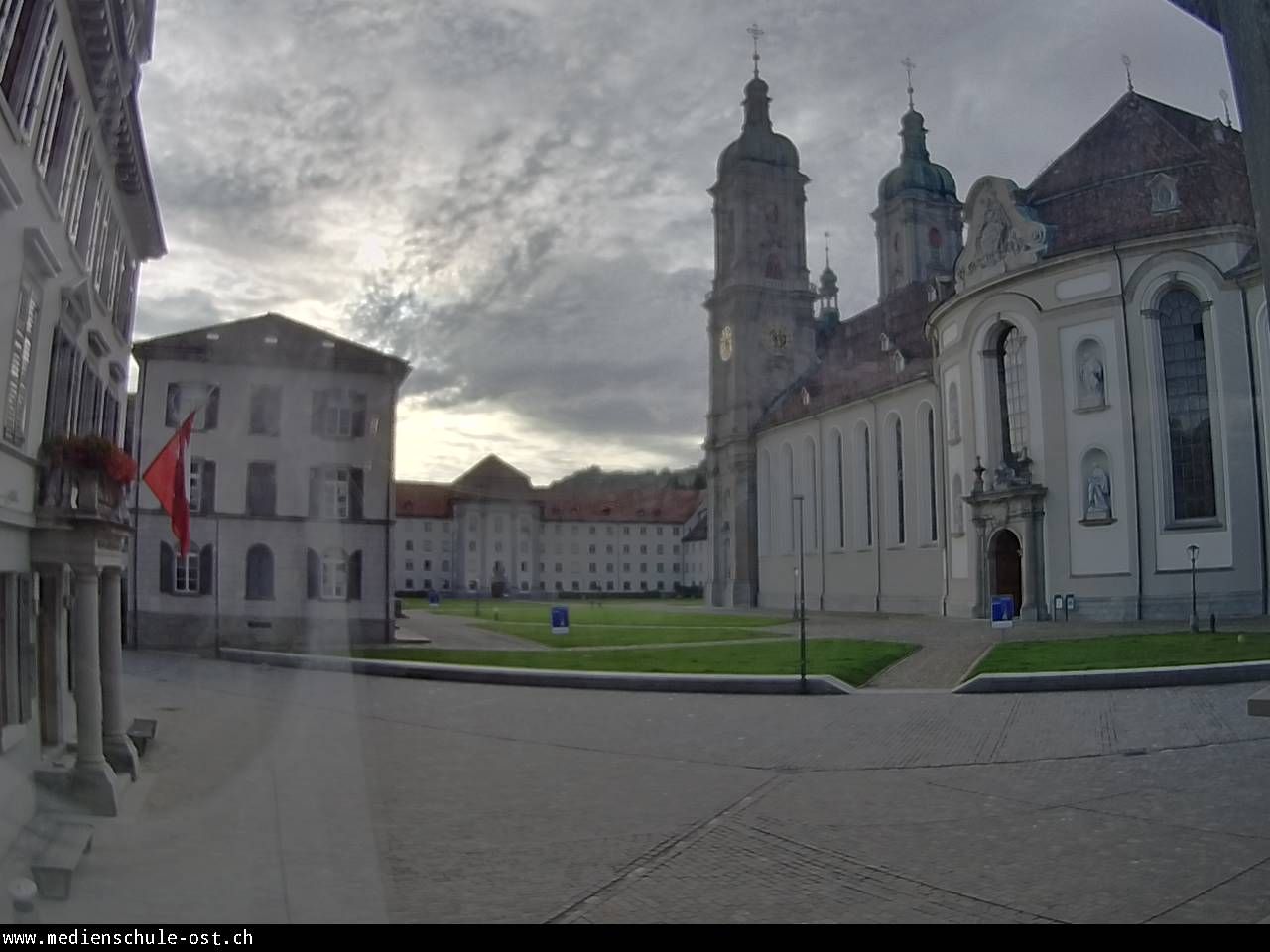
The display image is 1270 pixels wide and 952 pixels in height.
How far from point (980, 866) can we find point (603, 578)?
107 ft

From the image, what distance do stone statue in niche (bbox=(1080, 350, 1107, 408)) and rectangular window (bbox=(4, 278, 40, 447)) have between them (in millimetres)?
32007

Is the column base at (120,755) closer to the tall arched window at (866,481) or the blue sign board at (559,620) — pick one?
the blue sign board at (559,620)

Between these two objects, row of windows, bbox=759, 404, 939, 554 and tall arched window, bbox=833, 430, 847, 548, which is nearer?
row of windows, bbox=759, 404, 939, 554

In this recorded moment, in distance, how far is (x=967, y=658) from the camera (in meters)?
24.0

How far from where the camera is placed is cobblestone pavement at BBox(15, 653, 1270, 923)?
23.7 ft

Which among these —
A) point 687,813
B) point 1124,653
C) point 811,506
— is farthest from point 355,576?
point 811,506

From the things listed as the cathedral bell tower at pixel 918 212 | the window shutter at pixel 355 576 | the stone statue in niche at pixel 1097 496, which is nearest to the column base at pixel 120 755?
the window shutter at pixel 355 576

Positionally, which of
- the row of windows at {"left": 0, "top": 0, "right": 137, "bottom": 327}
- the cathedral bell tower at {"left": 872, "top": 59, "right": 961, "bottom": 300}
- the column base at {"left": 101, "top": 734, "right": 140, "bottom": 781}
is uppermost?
the cathedral bell tower at {"left": 872, "top": 59, "right": 961, "bottom": 300}

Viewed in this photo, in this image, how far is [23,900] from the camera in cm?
616

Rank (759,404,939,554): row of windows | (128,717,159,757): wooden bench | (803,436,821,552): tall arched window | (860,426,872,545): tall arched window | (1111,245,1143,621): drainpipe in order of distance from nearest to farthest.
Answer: (128,717,159,757): wooden bench → (1111,245,1143,621): drainpipe → (759,404,939,554): row of windows → (860,426,872,545): tall arched window → (803,436,821,552): tall arched window

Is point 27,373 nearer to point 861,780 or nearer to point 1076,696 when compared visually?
point 861,780

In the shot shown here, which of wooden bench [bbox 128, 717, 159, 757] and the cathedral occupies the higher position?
the cathedral

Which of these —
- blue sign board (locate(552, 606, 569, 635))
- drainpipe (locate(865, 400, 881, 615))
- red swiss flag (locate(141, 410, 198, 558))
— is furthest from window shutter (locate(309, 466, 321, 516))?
drainpipe (locate(865, 400, 881, 615))

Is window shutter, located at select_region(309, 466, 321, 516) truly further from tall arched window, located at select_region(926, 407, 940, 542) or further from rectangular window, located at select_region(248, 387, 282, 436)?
tall arched window, located at select_region(926, 407, 940, 542)
